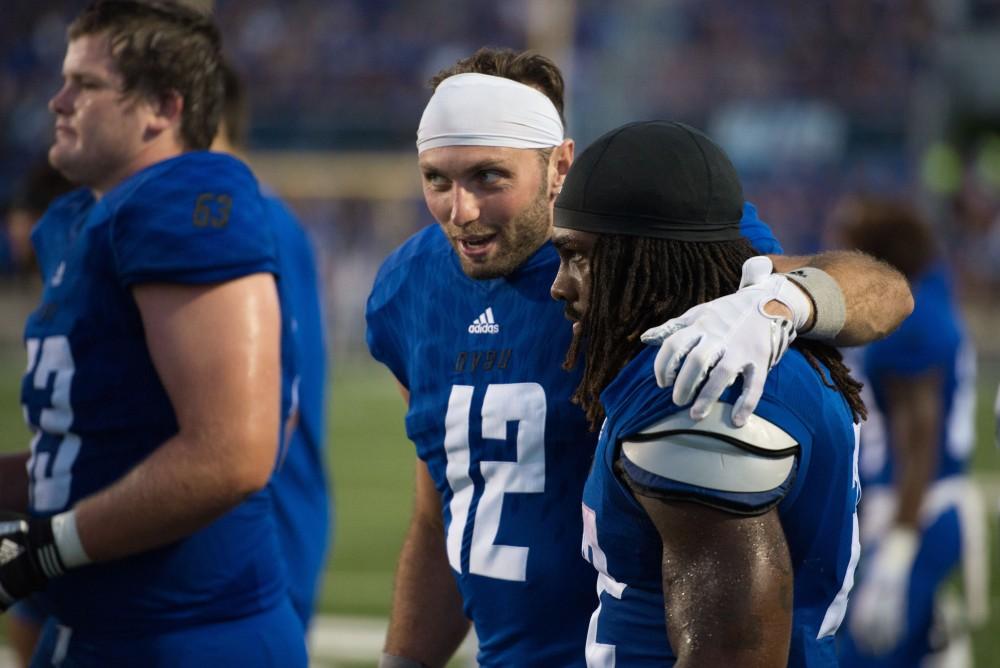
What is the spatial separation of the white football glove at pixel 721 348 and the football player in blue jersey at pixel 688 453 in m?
0.04

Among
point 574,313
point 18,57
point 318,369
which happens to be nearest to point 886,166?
point 18,57

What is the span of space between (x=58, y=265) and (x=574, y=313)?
1.10m

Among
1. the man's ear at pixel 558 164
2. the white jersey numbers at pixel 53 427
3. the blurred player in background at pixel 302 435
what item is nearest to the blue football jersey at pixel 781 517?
the man's ear at pixel 558 164

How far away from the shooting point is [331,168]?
23703 millimetres

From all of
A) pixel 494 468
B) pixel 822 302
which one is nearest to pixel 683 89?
pixel 494 468

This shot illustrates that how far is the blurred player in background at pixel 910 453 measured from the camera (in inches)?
185

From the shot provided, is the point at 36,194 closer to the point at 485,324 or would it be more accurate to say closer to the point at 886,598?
the point at 485,324

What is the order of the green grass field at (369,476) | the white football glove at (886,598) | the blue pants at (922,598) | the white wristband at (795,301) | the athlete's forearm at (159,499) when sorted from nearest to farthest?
the white wristband at (795,301), the athlete's forearm at (159,499), the white football glove at (886,598), the blue pants at (922,598), the green grass field at (369,476)

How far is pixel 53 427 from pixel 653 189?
1.26m

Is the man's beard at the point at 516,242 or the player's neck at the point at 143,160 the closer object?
the man's beard at the point at 516,242

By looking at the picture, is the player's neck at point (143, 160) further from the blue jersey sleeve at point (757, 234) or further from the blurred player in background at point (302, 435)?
the blue jersey sleeve at point (757, 234)

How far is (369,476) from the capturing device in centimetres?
1195

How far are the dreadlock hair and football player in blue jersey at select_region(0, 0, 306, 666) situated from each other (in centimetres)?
74

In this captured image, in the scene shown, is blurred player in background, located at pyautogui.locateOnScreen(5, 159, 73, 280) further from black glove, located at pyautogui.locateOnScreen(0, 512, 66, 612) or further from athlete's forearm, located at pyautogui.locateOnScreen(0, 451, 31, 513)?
black glove, located at pyautogui.locateOnScreen(0, 512, 66, 612)
